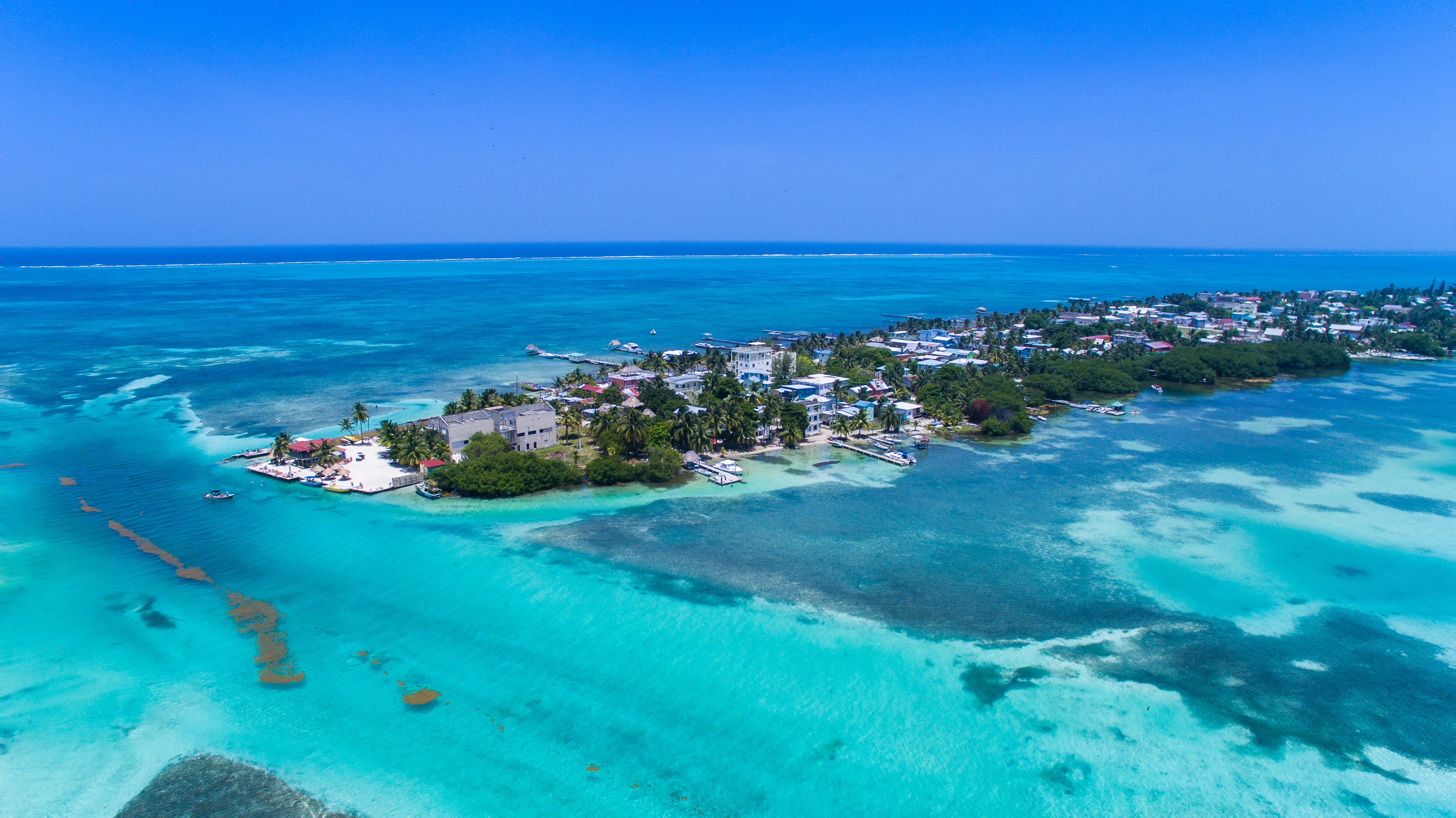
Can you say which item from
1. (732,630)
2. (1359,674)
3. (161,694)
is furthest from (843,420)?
(161,694)

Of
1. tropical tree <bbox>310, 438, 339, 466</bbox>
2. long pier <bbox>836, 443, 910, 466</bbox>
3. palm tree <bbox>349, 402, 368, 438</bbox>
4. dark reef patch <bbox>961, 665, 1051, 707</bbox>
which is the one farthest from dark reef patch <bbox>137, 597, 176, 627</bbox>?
long pier <bbox>836, 443, 910, 466</bbox>

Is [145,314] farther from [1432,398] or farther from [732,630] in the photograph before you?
[1432,398]

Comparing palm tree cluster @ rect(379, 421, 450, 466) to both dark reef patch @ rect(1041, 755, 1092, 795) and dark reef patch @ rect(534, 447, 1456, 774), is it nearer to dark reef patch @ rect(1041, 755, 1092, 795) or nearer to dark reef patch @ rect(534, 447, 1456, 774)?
dark reef patch @ rect(534, 447, 1456, 774)

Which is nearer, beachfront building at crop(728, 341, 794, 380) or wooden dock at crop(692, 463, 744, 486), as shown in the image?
wooden dock at crop(692, 463, 744, 486)

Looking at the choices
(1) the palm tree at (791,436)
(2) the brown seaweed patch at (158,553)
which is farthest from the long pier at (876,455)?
(2) the brown seaweed patch at (158,553)

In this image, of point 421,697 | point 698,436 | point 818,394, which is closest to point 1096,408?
point 818,394

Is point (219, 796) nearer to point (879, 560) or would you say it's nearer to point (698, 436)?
point (879, 560)
